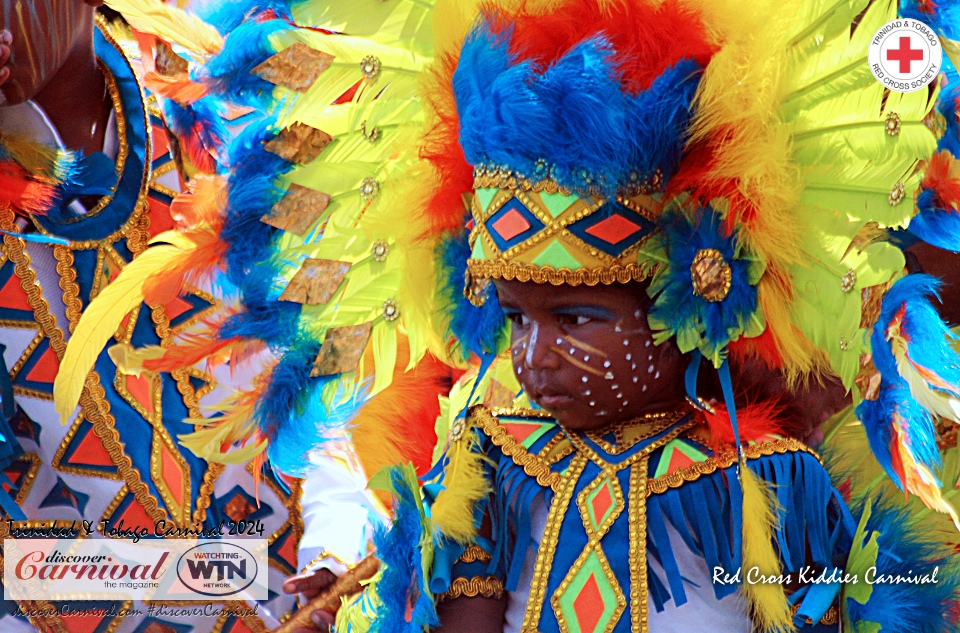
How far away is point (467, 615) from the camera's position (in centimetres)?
150

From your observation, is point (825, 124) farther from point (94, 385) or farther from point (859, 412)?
point (94, 385)

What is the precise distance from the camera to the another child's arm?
150 cm

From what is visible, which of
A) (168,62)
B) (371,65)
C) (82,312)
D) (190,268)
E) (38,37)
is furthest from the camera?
(82,312)

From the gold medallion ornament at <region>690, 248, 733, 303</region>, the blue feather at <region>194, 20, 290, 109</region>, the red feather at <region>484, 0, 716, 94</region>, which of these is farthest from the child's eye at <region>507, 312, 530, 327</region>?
the blue feather at <region>194, 20, 290, 109</region>

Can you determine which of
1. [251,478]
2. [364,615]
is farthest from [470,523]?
[251,478]

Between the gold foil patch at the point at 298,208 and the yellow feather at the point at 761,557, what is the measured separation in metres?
0.76

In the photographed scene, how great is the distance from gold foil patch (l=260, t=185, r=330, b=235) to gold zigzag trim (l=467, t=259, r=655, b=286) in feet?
1.37

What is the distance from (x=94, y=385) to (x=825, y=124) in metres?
1.51

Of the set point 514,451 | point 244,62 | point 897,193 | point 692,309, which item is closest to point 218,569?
point 514,451

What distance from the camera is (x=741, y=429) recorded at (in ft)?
4.81

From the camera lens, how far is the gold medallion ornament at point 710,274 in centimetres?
138

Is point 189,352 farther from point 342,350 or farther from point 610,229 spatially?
point 610,229

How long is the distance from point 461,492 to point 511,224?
39 centimetres

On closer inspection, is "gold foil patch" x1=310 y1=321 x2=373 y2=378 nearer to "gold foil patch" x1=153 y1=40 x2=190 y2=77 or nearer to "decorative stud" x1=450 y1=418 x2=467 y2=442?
"decorative stud" x1=450 y1=418 x2=467 y2=442
